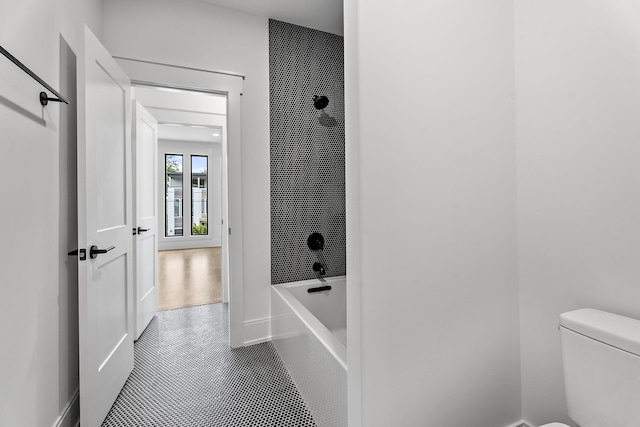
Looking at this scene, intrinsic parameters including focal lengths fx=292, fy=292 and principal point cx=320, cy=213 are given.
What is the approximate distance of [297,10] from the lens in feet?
7.70

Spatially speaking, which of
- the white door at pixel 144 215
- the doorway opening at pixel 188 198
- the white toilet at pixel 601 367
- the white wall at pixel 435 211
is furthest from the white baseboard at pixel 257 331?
the doorway opening at pixel 188 198

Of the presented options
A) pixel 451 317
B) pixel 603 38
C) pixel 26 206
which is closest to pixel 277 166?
pixel 26 206

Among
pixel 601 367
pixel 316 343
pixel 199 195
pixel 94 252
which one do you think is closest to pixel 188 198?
pixel 199 195

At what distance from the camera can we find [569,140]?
111 cm

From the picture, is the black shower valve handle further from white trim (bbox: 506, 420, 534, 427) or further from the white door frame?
white trim (bbox: 506, 420, 534, 427)

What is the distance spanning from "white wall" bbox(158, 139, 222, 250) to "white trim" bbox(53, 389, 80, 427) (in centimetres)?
565

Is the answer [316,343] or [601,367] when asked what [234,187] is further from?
[601,367]

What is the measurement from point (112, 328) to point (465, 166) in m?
2.04

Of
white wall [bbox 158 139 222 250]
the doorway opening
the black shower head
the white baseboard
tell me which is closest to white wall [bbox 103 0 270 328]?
the white baseboard

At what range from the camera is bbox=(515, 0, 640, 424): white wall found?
0.96 metres

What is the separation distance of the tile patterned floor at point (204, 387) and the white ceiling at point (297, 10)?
8.87 ft

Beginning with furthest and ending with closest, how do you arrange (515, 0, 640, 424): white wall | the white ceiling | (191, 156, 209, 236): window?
(191, 156, 209, 236): window → the white ceiling → (515, 0, 640, 424): white wall

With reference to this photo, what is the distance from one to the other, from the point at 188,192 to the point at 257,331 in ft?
19.6

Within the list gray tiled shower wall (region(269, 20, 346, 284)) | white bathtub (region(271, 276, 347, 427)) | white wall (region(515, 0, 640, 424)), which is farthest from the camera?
gray tiled shower wall (region(269, 20, 346, 284))
